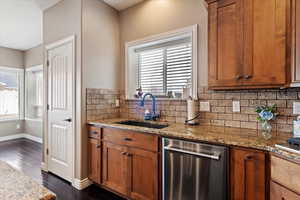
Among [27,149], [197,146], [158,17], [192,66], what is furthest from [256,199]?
[27,149]

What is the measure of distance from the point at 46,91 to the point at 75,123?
1.00 meters

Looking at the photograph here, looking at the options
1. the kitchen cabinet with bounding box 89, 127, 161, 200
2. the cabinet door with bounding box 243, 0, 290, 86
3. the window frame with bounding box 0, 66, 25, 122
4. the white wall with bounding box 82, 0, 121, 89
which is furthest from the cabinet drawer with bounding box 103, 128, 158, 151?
the window frame with bounding box 0, 66, 25, 122

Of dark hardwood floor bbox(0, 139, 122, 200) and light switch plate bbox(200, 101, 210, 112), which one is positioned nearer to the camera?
light switch plate bbox(200, 101, 210, 112)

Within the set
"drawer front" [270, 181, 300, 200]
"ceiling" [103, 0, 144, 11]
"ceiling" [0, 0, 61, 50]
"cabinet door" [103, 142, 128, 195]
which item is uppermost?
"ceiling" [103, 0, 144, 11]

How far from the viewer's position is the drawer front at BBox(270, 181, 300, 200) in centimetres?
111

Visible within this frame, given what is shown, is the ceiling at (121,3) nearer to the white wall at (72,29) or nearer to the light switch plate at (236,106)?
the white wall at (72,29)

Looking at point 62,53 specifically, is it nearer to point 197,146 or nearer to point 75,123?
point 75,123

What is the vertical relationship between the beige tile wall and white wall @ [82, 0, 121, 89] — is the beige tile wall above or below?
below

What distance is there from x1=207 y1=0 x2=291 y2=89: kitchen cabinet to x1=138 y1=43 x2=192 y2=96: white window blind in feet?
1.98

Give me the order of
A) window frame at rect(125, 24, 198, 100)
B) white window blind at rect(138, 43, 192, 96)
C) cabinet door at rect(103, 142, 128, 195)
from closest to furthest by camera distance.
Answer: cabinet door at rect(103, 142, 128, 195) → window frame at rect(125, 24, 198, 100) → white window blind at rect(138, 43, 192, 96)

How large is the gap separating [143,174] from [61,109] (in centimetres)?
170

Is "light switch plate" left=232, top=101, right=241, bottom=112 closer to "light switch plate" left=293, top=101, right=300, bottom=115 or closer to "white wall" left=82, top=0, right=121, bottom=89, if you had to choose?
"light switch plate" left=293, top=101, right=300, bottom=115

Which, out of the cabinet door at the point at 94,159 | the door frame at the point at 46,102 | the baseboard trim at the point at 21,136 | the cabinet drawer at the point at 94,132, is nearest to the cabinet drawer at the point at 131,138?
the cabinet drawer at the point at 94,132

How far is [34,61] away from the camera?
516 centimetres
